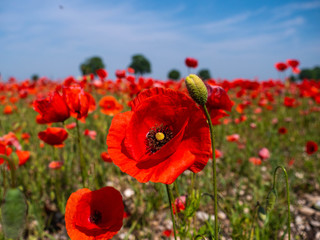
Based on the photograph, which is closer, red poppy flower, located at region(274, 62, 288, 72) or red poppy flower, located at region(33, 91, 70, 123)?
red poppy flower, located at region(33, 91, 70, 123)

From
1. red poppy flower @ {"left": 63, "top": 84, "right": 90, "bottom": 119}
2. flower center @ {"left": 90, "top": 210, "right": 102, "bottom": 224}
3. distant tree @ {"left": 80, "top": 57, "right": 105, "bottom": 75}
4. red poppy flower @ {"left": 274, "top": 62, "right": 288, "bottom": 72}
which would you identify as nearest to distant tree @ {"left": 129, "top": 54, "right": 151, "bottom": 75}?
distant tree @ {"left": 80, "top": 57, "right": 105, "bottom": 75}

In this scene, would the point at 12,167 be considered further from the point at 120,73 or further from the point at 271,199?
the point at 120,73

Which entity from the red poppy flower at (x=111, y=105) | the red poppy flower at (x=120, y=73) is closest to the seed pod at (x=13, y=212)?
the red poppy flower at (x=111, y=105)

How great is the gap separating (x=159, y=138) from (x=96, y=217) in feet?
2.06

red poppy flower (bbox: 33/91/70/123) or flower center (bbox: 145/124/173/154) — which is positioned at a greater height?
red poppy flower (bbox: 33/91/70/123)

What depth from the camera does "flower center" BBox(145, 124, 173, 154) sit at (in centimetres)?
107

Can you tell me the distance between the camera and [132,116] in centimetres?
95

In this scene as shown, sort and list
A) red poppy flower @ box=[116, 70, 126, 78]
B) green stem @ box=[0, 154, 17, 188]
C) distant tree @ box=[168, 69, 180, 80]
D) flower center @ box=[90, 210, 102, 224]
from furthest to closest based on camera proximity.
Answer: distant tree @ box=[168, 69, 180, 80] → red poppy flower @ box=[116, 70, 126, 78] → flower center @ box=[90, 210, 102, 224] → green stem @ box=[0, 154, 17, 188]

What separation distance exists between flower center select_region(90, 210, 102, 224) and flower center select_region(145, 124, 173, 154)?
0.53 metres

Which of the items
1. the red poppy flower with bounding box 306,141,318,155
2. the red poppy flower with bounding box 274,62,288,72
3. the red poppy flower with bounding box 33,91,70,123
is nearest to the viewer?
the red poppy flower with bounding box 33,91,70,123

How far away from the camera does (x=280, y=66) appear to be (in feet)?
19.5

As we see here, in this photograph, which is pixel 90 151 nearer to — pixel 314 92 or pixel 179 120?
pixel 179 120

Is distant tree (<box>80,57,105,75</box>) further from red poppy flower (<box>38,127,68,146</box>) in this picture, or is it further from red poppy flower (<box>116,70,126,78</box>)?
red poppy flower (<box>38,127,68,146</box>)

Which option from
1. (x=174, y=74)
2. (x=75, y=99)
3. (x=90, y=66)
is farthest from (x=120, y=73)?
(x=174, y=74)
